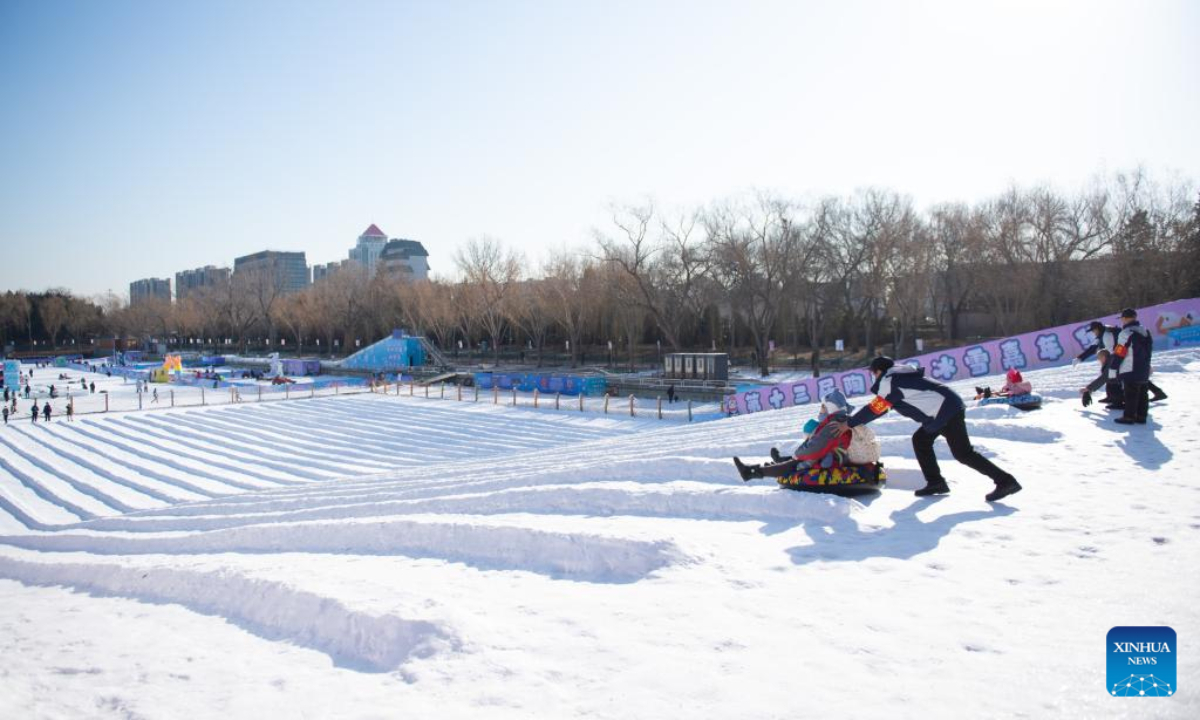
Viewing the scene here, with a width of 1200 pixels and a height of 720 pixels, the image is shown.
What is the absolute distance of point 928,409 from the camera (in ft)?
20.4

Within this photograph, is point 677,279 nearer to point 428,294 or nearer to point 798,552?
point 428,294

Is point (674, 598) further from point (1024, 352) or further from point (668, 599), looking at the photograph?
point (1024, 352)

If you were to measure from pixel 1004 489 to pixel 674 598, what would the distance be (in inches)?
134

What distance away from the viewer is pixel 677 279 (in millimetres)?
47188

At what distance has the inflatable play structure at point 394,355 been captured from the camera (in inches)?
1997

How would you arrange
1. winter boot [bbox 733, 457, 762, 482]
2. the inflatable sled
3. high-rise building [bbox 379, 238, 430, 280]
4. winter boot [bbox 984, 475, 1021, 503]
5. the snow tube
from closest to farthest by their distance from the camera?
winter boot [bbox 984, 475, 1021, 503] < the snow tube < winter boot [bbox 733, 457, 762, 482] < the inflatable sled < high-rise building [bbox 379, 238, 430, 280]

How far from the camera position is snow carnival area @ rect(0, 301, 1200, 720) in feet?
11.0

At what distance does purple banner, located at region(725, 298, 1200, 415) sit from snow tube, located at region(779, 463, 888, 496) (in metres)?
11.0

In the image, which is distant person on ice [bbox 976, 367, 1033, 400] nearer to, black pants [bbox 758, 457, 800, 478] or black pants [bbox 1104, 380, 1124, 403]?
black pants [bbox 1104, 380, 1124, 403]

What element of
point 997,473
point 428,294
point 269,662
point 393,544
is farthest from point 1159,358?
point 428,294

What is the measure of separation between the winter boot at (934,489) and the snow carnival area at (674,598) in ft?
0.51

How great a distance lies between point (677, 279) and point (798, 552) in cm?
4269

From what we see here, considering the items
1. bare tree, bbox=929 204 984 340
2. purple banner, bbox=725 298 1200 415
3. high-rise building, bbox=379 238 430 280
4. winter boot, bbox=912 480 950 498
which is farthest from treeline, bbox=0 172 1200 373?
high-rise building, bbox=379 238 430 280

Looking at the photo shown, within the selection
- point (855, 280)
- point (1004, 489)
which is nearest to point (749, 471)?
point (1004, 489)
